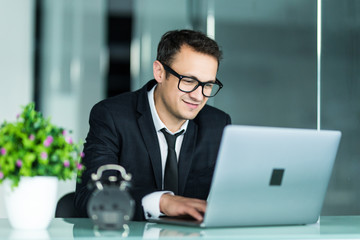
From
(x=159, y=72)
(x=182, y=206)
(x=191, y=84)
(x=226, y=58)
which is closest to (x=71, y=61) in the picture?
(x=226, y=58)

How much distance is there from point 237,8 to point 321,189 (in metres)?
2.77

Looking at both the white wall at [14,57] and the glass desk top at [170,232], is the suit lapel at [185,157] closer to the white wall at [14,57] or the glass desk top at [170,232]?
the glass desk top at [170,232]

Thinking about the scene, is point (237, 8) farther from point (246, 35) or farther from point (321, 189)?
point (321, 189)

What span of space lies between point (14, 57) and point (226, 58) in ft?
6.38

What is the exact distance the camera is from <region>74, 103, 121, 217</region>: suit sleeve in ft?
7.43

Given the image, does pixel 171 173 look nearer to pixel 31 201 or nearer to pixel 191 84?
pixel 191 84

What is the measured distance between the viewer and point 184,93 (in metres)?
2.65

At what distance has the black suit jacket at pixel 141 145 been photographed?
265 centimetres

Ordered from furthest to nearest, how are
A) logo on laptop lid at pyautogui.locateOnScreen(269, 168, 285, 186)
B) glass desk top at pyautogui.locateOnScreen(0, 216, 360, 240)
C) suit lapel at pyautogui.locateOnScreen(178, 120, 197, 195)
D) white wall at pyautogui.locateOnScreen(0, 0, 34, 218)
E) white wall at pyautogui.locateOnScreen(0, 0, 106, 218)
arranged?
white wall at pyautogui.locateOnScreen(0, 0, 106, 218), white wall at pyautogui.locateOnScreen(0, 0, 34, 218), suit lapel at pyautogui.locateOnScreen(178, 120, 197, 195), logo on laptop lid at pyautogui.locateOnScreen(269, 168, 285, 186), glass desk top at pyautogui.locateOnScreen(0, 216, 360, 240)

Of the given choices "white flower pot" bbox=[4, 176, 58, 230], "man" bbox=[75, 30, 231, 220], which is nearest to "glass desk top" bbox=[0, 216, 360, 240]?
"white flower pot" bbox=[4, 176, 58, 230]

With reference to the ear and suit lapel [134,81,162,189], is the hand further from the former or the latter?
the ear

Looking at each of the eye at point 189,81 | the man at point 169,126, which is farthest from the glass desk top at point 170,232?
the eye at point 189,81

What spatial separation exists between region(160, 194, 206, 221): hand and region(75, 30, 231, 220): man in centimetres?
47

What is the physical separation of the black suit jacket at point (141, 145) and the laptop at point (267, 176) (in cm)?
74
